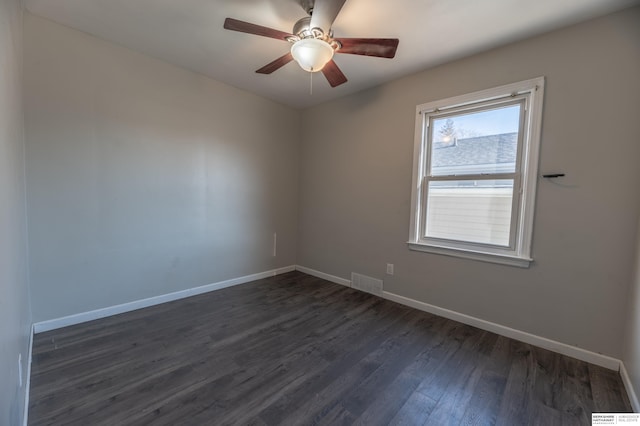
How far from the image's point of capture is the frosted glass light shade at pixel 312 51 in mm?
1675

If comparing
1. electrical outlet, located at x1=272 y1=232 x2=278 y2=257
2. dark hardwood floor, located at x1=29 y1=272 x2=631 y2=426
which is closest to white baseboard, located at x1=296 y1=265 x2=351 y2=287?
electrical outlet, located at x1=272 y1=232 x2=278 y2=257

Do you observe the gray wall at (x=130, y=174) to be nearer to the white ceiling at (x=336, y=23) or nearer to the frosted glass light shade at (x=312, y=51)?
the white ceiling at (x=336, y=23)

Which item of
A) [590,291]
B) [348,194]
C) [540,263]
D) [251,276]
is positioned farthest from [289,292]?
[590,291]

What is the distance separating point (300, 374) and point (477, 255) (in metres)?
1.88

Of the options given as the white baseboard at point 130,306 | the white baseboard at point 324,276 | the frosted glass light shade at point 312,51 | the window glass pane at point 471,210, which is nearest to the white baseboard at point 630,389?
the window glass pane at point 471,210

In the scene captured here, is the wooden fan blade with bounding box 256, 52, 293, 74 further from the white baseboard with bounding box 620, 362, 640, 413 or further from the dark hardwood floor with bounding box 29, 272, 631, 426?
the white baseboard with bounding box 620, 362, 640, 413

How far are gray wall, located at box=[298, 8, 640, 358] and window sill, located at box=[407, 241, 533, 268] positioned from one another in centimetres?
5

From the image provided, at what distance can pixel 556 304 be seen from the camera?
204cm

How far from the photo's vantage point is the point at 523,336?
85.4 inches

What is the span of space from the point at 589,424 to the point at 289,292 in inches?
101

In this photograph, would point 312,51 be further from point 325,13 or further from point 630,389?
point 630,389

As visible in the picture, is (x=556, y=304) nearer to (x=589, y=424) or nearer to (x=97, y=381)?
(x=589, y=424)

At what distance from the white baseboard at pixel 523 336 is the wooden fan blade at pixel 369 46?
2.41 meters

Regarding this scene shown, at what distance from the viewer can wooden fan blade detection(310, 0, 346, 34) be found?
1479 millimetres
